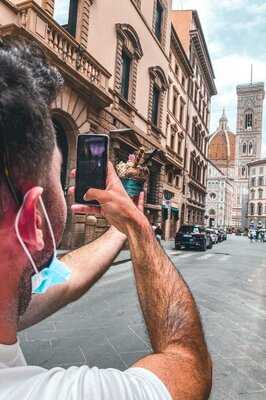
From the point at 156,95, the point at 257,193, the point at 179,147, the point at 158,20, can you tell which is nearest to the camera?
the point at 158,20

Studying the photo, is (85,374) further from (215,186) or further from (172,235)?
(215,186)

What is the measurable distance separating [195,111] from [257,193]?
64272mm

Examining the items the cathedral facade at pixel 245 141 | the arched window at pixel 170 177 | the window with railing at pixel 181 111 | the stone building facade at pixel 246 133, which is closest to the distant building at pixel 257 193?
the cathedral facade at pixel 245 141

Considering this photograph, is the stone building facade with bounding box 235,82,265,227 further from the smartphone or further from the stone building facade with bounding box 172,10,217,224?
the smartphone

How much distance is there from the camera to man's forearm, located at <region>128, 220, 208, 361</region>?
3.52 ft

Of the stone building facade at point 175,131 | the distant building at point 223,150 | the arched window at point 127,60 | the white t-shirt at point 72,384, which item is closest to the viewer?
the white t-shirt at point 72,384

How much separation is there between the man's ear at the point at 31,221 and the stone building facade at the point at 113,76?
351cm

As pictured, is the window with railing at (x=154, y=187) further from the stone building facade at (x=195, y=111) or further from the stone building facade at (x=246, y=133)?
the stone building facade at (x=246, y=133)

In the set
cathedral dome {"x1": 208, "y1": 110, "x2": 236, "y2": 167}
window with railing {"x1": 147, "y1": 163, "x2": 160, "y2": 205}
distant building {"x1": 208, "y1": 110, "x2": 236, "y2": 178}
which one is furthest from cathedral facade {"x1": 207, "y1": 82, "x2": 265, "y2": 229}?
window with railing {"x1": 147, "y1": 163, "x2": 160, "y2": 205}

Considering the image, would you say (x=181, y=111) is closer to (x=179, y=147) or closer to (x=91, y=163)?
(x=179, y=147)

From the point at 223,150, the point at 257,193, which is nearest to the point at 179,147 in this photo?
the point at 257,193

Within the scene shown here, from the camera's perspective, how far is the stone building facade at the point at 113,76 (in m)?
11.5

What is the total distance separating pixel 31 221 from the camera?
34.3 inches

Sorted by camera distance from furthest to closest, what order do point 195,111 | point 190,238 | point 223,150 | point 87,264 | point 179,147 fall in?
point 223,150 < point 195,111 < point 179,147 < point 190,238 < point 87,264
